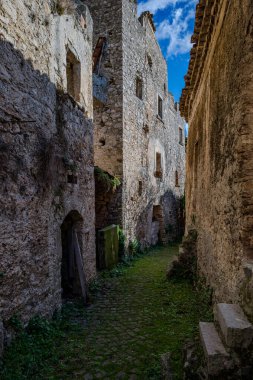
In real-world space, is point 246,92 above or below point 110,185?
above

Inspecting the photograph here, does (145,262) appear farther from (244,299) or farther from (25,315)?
(244,299)

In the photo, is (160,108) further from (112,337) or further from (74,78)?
(112,337)

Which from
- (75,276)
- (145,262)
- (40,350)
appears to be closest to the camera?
(40,350)

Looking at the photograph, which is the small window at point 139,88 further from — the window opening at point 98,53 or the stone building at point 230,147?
the stone building at point 230,147

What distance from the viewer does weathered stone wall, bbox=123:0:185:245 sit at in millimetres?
10289

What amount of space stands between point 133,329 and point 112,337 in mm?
408

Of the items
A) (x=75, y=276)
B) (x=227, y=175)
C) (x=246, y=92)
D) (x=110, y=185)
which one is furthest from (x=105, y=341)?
(x=110, y=185)

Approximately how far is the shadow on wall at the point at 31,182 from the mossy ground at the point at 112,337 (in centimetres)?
43

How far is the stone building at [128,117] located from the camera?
977cm

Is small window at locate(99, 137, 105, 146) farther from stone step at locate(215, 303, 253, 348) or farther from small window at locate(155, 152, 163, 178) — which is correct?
stone step at locate(215, 303, 253, 348)

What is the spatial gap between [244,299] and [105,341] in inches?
94.4

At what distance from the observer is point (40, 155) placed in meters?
4.39

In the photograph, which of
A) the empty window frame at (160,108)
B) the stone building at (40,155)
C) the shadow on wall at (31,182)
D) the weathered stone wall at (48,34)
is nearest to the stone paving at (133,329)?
the stone building at (40,155)

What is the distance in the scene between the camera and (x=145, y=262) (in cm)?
985
